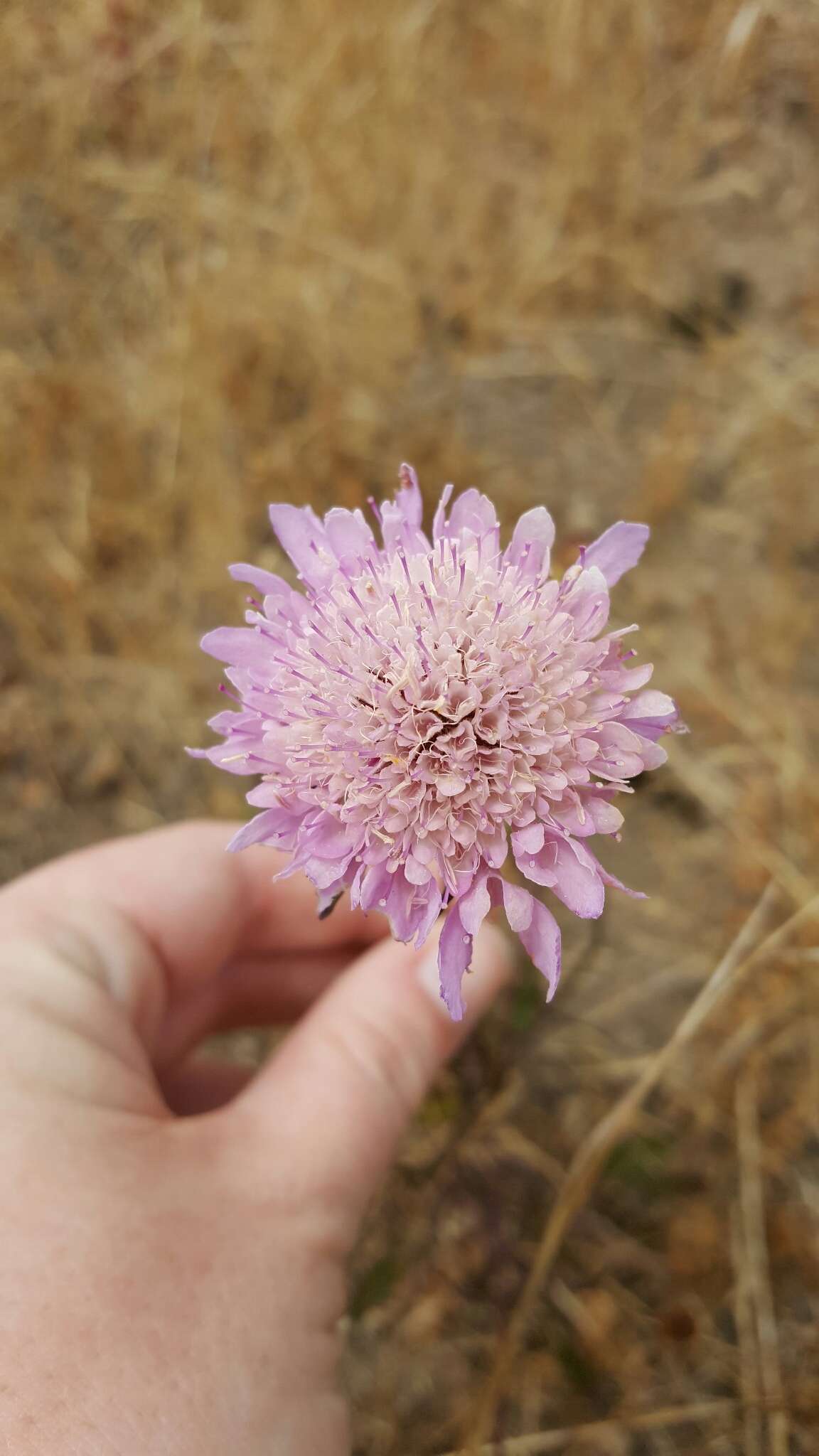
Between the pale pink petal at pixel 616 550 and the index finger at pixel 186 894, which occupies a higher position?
the pale pink petal at pixel 616 550

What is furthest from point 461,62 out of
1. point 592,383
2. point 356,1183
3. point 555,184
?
point 356,1183

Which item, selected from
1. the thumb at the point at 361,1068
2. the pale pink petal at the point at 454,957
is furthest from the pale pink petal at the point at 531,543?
the thumb at the point at 361,1068

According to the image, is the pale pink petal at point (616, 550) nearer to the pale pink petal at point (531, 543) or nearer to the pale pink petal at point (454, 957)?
the pale pink petal at point (531, 543)

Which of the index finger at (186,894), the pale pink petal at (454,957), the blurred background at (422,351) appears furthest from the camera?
the blurred background at (422,351)

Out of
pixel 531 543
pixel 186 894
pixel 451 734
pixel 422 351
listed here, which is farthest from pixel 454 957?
pixel 422 351

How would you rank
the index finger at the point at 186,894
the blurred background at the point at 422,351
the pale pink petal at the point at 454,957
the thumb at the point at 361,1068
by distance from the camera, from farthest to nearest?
the blurred background at the point at 422,351 → the index finger at the point at 186,894 → the thumb at the point at 361,1068 → the pale pink petal at the point at 454,957

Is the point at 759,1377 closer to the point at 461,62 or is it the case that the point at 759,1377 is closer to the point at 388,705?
the point at 388,705

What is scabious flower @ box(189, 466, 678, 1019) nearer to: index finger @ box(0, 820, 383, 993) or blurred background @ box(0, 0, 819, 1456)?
index finger @ box(0, 820, 383, 993)
